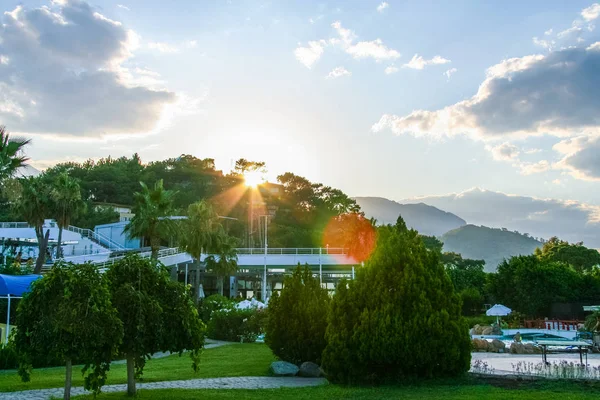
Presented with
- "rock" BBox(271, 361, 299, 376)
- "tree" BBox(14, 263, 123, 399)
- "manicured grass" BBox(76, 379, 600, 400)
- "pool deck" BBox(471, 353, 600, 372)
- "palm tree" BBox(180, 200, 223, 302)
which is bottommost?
"pool deck" BBox(471, 353, 600, 372)

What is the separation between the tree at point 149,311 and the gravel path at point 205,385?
1.65 m

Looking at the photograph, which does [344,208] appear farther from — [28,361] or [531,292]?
[28,361]

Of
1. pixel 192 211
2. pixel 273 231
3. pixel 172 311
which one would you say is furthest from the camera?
pixel 273 231

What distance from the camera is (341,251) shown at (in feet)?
193

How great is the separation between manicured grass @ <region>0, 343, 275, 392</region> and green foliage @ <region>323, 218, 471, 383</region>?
3.71 metres

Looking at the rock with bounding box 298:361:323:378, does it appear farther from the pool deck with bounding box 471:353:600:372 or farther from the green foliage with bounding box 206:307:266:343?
the green foliage with bounding box 206:307:266:343

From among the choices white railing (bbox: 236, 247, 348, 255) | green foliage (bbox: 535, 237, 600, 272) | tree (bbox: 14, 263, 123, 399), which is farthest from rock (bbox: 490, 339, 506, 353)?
green foliage (bbox: 535, 237, 600, 272)

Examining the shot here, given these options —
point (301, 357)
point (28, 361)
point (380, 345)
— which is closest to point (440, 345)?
point (380, 345)

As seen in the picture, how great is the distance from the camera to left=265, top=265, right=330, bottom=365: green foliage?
54.6 feet

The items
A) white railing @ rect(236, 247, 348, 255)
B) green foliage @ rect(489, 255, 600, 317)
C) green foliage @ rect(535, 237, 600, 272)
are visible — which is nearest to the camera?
green foliage @ rect(489, 255, 600, 317)

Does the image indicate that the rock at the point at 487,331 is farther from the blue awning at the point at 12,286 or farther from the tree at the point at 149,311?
the tree at the point at 149,311

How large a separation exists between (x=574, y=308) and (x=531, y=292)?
11.8ft

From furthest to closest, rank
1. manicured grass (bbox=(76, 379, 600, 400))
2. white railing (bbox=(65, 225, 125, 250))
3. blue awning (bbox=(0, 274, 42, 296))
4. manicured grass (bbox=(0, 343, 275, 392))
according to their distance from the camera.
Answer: white railing (bbox=(65, 225, 125, 250)) < blue awning (bbox=(0, 274, 42, 296)) < manicured grass (bbox=(0, 343, 275, 392)) < manicured grass (bbox=(76, 379, 600, 400))

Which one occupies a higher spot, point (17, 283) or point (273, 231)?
point (273, 231)
